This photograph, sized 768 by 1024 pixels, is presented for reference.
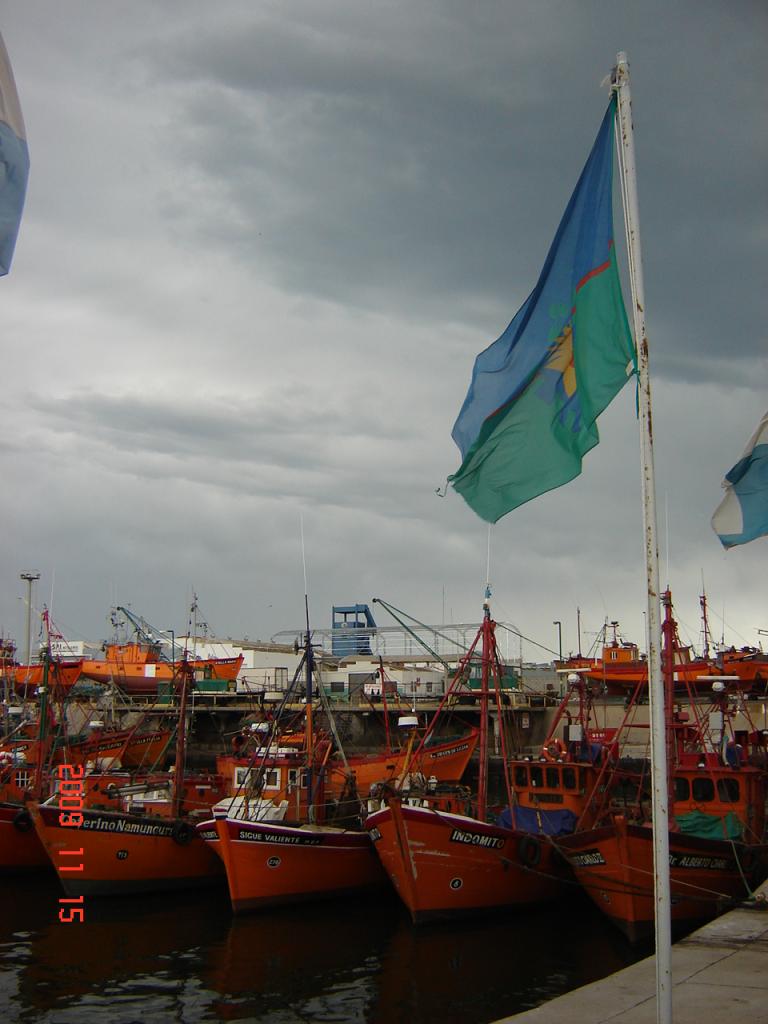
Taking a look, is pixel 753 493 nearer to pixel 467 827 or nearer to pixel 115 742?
pixel 467 827

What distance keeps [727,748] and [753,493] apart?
1941 cm

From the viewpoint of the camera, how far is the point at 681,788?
28.4 meters

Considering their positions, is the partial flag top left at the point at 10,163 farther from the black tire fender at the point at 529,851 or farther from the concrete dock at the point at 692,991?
the black tire fender at the point at 529,851

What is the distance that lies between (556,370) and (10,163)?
7.12 meters

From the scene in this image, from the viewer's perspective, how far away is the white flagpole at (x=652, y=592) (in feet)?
30.5

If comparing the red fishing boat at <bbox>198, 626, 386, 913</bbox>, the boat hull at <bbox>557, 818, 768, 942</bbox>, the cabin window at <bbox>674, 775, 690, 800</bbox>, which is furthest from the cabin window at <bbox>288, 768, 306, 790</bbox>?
the cabin window at <bbox>674, 775, 690, 800</bbox>

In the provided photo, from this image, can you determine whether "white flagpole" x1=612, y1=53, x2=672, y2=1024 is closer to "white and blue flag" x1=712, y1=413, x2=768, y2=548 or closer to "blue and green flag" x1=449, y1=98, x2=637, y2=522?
"blue and green flag" x1=449, y1=98, x2=637, y2=522

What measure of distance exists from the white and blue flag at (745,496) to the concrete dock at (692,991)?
6.36 meters

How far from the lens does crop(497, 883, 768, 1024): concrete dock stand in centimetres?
1115

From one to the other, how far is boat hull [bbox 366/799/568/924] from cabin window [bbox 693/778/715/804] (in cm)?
458

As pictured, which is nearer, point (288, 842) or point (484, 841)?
point (484, 841)

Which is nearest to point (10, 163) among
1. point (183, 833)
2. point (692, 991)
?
point (692, 991)

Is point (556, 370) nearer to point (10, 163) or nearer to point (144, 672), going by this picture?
point (10, 163)

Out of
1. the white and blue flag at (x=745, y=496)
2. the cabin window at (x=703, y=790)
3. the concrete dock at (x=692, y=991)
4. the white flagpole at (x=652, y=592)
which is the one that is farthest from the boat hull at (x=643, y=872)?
the white flagpole at (x=652, y=592)
